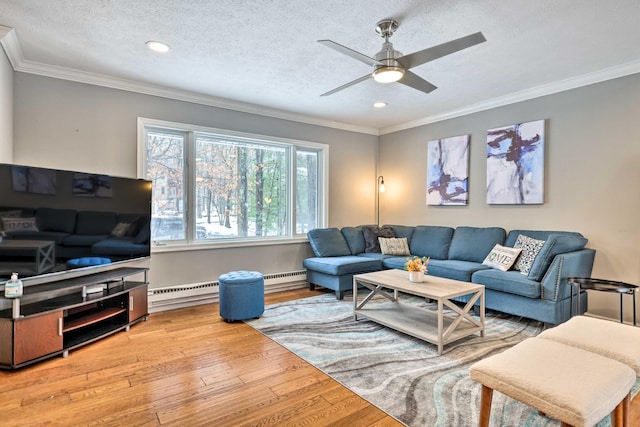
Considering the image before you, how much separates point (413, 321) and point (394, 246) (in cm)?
190

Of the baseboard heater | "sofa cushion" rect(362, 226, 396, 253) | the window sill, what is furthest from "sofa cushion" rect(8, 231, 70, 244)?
"sofa cushion" rect(362, 226, 396, 253)

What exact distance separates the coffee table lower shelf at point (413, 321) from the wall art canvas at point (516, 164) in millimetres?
1899

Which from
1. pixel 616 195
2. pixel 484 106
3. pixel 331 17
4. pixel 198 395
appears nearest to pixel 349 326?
pixel 198 395

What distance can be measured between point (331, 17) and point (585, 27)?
1.98 m

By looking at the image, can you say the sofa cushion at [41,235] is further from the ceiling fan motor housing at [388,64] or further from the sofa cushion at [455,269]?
the sofa cushion at [455,269]

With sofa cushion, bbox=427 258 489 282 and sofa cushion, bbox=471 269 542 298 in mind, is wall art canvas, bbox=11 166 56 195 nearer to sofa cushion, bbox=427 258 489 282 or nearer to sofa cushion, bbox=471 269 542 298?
sofa cushion, bbox=427 258 489 282

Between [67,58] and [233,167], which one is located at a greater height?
[67,58]

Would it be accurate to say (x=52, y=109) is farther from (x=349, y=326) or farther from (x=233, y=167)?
(x=349, y=326)

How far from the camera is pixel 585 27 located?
8.47ft

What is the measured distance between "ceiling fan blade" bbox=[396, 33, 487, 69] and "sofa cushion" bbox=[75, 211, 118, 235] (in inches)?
115

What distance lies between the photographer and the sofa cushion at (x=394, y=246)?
494 centimetres

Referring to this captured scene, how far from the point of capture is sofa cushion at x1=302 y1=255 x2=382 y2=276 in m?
4.31

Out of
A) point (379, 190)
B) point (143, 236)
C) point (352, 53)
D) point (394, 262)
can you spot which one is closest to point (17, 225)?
point (143, 236)

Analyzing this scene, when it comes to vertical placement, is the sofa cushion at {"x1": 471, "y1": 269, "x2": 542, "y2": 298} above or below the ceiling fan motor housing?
below
